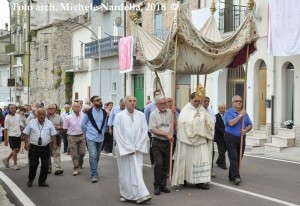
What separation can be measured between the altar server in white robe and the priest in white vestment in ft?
3.71

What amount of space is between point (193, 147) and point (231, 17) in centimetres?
1333

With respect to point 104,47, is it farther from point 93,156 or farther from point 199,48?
point 199,48

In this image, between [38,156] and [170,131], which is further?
[38,156]

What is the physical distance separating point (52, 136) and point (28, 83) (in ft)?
147

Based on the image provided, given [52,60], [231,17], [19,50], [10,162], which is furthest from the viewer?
[19,50]

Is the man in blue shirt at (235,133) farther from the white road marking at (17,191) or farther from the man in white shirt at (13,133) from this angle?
the man in white shirt at (13,133)

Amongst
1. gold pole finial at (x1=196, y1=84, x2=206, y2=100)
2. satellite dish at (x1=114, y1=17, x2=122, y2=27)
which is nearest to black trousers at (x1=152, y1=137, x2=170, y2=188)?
gold pole finial at (x1=196, y1=84, x2=206, y2=100)

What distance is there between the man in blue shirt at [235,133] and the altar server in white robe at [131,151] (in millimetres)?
2208

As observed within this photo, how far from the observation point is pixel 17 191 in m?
10.2

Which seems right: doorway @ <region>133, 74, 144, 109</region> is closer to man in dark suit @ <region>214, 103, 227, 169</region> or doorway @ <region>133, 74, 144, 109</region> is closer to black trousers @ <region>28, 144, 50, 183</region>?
man in dark suit @ <region>214, 103, 227, 169</region>

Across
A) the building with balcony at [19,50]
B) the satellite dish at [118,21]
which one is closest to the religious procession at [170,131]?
the satellite dish at [118,21]

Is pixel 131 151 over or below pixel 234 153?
over

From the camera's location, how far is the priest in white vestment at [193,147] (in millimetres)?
9711

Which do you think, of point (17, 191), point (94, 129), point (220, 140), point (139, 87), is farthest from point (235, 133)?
point (139, 87)
